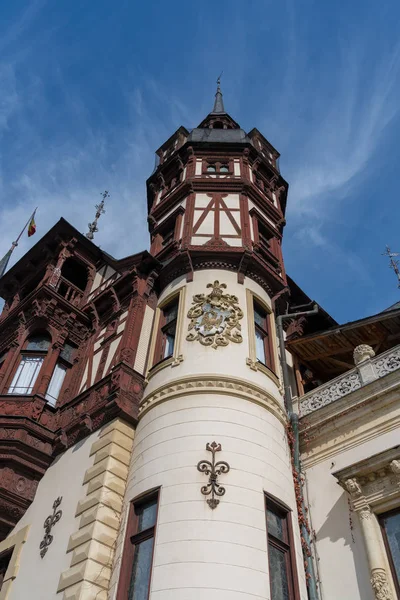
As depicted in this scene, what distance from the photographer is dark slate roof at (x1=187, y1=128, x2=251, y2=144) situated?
22812 millimetres

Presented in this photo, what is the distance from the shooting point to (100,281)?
20.8 metres

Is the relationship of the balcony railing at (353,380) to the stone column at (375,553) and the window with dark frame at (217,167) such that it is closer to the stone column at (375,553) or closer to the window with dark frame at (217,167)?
the stone column at (375,553)

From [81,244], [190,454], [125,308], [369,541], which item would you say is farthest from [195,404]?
Answer: [81,244]

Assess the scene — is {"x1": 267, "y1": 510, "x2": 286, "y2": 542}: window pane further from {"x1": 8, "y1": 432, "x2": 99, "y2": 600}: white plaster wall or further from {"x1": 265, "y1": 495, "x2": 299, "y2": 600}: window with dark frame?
{"x1": 8, "y1": 432, "x2": 99, "y2": 600}: white plaster wall

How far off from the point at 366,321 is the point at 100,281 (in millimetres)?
10501

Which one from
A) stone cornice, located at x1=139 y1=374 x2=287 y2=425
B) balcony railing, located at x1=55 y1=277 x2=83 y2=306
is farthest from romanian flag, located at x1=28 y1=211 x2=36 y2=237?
stone cornice, located at x1=139 y1=374 x2=287 y2=425

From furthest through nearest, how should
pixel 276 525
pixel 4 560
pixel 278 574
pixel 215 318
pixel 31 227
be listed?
pixel 31 227 < pixel 215 318 < pixel 4 560 < pixel 276 525 < pixel 278 574

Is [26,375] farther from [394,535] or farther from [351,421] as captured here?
[394,535]

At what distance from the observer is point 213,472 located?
1052 cm

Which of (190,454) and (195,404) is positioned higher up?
(195,404)

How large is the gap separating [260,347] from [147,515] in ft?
19.2

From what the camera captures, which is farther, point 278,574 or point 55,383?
point 55,383

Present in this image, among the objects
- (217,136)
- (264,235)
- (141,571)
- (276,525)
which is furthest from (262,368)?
(217,136)

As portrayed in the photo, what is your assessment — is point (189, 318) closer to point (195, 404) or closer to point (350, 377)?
point (195, 404)
